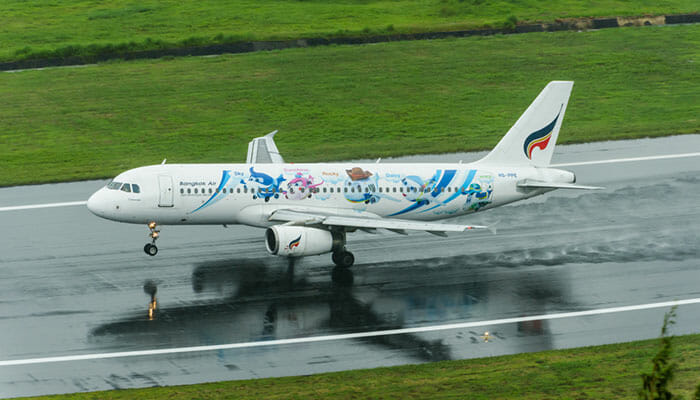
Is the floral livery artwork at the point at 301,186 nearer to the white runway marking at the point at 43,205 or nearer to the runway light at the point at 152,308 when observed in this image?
the runway light at the point at 152,308

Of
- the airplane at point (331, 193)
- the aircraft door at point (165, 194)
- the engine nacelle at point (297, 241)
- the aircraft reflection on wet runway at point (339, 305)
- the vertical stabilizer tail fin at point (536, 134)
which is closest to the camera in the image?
the aircraft reflection on wet runway at point (339, 305)

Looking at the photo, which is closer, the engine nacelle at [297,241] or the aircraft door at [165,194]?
the engine nacelle at [297,241]

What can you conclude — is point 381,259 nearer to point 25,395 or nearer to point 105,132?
point 25,395

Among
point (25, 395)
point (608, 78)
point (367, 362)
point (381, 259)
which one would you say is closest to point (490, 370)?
point (367, 362)

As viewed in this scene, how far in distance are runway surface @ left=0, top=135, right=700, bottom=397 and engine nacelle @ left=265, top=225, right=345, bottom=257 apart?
1873mm

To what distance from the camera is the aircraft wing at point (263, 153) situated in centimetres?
5431

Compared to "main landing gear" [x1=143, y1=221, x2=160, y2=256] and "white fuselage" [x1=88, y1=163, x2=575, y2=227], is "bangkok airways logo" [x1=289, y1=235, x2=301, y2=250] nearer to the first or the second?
"white fuselage" [x1=88, y1=163, x2=575, y2=227]

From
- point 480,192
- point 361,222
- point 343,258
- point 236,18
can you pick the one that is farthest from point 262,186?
point 236,18

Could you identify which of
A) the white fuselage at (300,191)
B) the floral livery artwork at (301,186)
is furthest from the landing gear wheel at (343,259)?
the floral livery artwork at (301,186)

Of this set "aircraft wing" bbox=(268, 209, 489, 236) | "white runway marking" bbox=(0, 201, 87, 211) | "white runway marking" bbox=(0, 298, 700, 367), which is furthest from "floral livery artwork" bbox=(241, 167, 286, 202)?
"white runway marking" bbox=(0, 201, 87, 211)

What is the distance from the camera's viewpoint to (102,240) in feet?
166

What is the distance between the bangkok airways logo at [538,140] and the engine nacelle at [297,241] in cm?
1253

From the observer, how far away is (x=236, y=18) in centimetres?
9012

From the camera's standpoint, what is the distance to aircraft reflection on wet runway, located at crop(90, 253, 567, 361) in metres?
39.2
